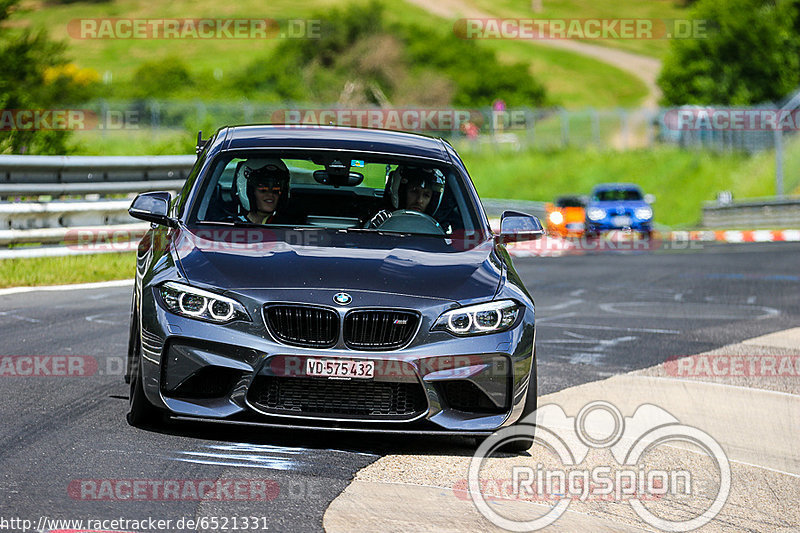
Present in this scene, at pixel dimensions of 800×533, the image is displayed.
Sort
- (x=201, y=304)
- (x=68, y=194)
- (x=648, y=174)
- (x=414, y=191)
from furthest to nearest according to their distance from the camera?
(x=648, y=174)
(x=68, y=194)
(x=414, y=191)
(x=201, y=304)

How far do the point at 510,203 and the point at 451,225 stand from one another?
3917 centimetres

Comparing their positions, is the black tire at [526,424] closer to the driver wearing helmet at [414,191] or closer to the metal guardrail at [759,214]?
the driver wearing helmet at [414,191]

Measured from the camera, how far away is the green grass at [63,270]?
13594 mm

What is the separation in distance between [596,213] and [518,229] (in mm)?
27091

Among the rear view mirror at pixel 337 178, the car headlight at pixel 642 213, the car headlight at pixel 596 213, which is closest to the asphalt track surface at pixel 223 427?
the rear view mirror at pixel 337 178

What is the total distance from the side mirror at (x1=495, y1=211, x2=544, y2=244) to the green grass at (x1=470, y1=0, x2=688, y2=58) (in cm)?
12438

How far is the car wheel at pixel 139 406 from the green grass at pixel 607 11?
125984 millimetres

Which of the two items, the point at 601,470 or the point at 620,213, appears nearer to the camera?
the point at 601,470

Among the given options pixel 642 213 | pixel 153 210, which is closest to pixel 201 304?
pixel 153 210

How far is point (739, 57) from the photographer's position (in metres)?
74.9

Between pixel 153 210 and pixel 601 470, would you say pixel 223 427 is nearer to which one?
pixel 153 210

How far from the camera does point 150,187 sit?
Result: 16.9 m

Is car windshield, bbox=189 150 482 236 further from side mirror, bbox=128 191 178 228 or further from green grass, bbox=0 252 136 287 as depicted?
green grass, bbox=0 252 136 287

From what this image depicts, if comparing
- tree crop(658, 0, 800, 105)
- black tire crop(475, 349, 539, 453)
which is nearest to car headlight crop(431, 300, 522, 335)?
black tire crop(475, 349, 539, 453)
